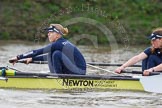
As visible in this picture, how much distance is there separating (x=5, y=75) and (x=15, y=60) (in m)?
0.89

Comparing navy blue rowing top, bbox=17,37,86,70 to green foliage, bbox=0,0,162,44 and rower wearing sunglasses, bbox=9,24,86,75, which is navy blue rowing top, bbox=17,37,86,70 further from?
green foliage, bbox=0,0,162,44

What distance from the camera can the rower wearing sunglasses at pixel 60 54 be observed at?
13281 mm

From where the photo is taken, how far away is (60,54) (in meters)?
13.3

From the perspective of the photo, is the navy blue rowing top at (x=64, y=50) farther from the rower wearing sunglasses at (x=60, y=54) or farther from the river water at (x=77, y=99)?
the river water at (x=77, y=99)

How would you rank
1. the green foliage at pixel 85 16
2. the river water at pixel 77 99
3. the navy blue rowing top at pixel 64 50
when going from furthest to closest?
the green foliage at pixel 85 16 < the navy blue rowing top at pixel 64 50 < the river water at pixel 77 99

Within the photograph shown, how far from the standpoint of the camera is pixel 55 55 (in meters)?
13.3

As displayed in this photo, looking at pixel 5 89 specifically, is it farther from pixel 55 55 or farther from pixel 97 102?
pixel 97 102

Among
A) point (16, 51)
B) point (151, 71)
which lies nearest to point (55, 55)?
point (151, 71)

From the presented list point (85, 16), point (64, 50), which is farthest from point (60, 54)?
point (85, 16)

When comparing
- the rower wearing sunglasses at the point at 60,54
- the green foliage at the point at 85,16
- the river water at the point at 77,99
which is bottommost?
the river water at the point at 77,99

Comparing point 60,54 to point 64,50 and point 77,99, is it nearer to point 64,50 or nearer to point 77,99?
point 64,50

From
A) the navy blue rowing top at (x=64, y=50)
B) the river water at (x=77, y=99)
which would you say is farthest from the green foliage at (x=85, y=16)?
the river water at (x=77, y=99)

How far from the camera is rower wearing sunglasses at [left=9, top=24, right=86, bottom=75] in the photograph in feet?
43.6

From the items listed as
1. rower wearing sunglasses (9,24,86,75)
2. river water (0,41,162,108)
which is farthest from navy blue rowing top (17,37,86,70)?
river water (0,41,162,108)
